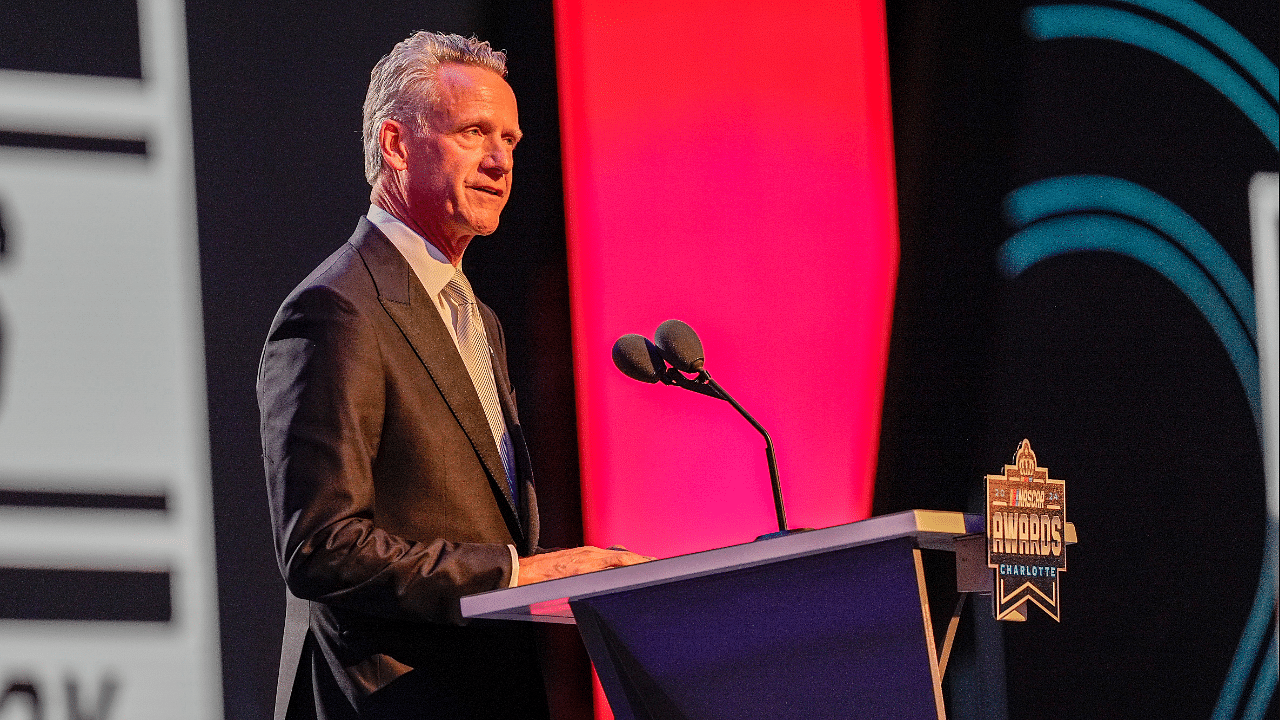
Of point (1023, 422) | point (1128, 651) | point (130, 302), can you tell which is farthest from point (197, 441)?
point (1128, 651)

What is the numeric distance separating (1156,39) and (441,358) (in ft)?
7.36

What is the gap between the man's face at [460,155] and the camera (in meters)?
2.51

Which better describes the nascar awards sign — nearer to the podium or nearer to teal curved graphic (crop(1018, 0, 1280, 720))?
the podium

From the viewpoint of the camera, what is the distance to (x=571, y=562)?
1.92 m

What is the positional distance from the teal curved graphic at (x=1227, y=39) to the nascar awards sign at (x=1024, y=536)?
8.15 ft

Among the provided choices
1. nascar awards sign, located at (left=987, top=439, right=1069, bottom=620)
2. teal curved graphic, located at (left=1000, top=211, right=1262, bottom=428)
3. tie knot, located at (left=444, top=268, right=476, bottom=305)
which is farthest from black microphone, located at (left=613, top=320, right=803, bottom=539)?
teal curved graphic, located at (left=1000, top=211, right=1262, bottom=428)

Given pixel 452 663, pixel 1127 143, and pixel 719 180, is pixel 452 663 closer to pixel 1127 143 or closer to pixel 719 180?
pixel 719 180

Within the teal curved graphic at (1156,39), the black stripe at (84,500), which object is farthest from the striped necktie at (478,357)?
the teal curved graphic at (1156,39)

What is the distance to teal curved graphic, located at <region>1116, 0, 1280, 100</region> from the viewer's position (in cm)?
364

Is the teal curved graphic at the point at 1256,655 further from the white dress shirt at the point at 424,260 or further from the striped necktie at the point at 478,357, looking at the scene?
the white dress shirt at the point at 424,260

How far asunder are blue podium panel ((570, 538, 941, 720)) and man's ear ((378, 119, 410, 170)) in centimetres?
112

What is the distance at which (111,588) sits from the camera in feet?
8.13

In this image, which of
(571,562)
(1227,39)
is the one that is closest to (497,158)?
(571,562)

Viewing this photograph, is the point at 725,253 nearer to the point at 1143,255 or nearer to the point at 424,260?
the point at 424,260
